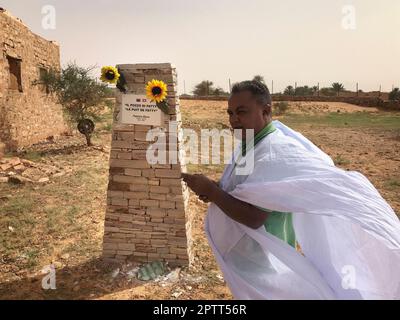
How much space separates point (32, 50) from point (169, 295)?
34.7 feet

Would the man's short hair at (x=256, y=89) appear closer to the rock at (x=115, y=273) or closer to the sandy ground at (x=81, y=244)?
the sandy ground at (x=81, y=244)

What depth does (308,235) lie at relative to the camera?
1929 millimetres

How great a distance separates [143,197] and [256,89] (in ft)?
8.02

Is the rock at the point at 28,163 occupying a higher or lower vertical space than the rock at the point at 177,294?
higher

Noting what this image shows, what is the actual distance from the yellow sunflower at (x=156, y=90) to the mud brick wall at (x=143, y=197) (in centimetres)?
14

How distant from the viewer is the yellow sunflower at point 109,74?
3533mm

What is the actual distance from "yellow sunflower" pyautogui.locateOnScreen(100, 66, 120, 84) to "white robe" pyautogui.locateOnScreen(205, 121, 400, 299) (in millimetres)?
2100

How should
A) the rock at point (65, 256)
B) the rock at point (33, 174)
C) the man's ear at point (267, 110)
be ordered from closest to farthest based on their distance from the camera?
1. the man's ear at point (267, 110)
2. the rock at point (65, 256)
3. the rock at point (33, 174)

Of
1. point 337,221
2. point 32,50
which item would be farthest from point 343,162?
point 32,50

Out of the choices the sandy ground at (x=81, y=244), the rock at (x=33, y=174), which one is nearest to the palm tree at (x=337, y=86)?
the sandy ground at (x=81, y=244)

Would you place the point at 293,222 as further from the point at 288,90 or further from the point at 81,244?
the point at 288,90

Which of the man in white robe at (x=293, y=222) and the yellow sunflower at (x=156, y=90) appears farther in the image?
the yellow sunflower at (x=156, y=90)

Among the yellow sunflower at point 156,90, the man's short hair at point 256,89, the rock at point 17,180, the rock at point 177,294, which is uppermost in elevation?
the yellow sunflower at point 156,90

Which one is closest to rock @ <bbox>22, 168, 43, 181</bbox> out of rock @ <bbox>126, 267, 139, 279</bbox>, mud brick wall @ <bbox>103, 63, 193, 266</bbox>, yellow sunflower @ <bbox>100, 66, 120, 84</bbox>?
mud brick wall @ <bbox>103, 63, 193, 266</bbox>
